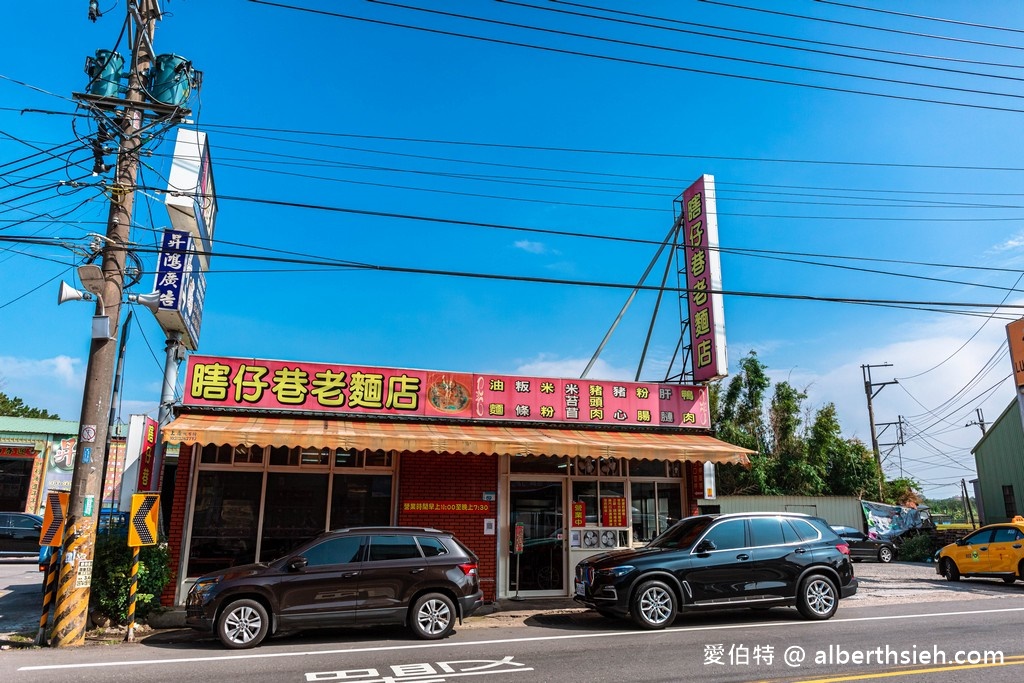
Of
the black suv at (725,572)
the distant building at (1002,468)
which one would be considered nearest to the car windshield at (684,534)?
the black suv at (725,572)

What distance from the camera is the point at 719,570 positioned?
34.2 feet

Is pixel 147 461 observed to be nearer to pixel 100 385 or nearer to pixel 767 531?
pixel 100 385

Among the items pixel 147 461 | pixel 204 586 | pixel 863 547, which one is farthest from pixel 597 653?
pixel 863 547

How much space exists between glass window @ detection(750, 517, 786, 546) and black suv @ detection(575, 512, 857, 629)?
2cm

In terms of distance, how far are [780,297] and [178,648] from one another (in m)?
10.8

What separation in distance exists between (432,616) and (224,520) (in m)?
5.15

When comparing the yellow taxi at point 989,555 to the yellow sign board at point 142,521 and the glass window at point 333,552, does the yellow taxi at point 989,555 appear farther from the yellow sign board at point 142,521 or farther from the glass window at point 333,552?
the yellow sign board at point 142,521

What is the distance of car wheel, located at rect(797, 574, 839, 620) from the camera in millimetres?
10703

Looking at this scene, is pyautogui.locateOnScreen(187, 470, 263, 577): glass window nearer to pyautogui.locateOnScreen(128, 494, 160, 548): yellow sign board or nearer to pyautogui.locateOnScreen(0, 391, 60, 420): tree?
pyautogui.locateOnScreen(128, 494, 160, 548): yellow sign board

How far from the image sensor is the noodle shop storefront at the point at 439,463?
12.3 meters

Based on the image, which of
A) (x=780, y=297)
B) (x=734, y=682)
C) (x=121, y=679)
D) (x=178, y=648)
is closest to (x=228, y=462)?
(x=178, y=648)

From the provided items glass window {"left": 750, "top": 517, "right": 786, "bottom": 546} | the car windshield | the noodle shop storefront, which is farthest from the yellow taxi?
the car windshield

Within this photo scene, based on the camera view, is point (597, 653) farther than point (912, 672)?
Yes

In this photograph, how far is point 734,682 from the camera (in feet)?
22.1
